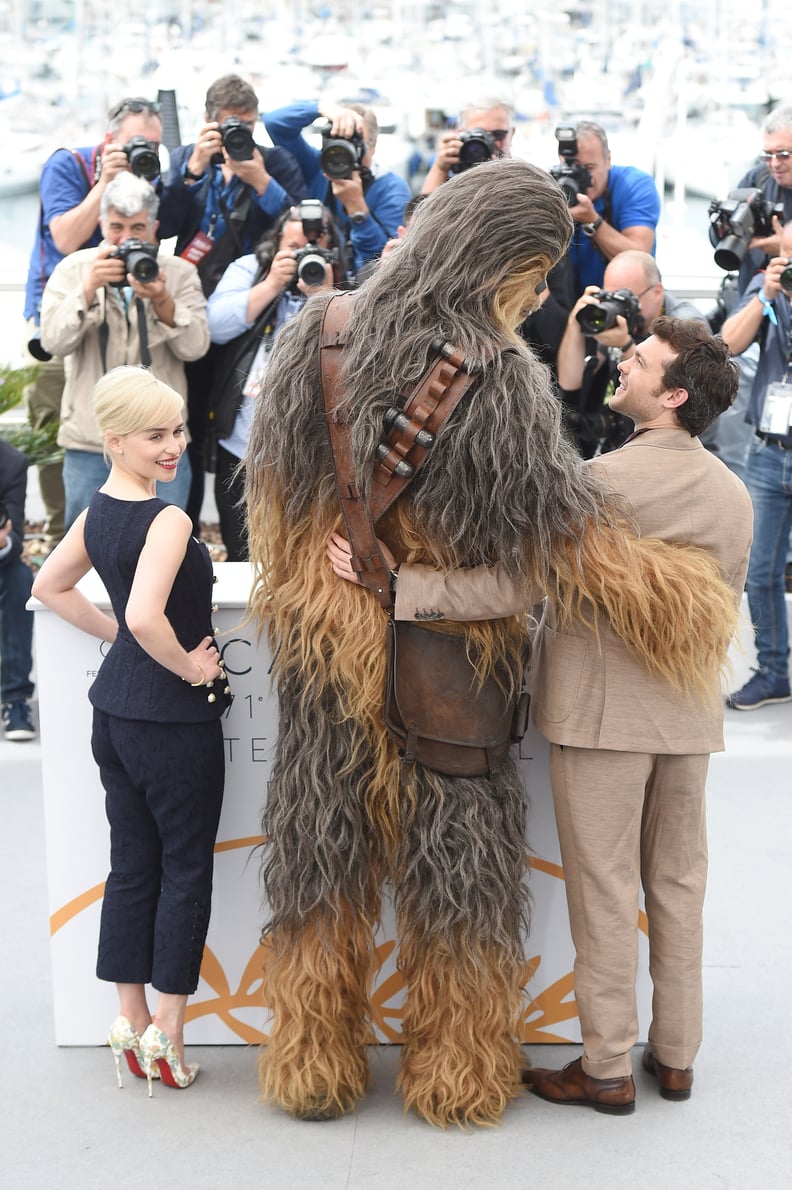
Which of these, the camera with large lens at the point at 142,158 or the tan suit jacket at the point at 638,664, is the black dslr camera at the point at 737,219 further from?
the tan suit jacket at the point at 638,664

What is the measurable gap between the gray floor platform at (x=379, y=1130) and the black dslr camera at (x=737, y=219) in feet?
8.64

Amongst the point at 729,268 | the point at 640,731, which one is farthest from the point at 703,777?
the point at 729,268

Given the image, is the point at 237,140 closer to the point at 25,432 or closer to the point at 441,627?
the point at 25,432

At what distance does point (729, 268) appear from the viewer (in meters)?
4.91

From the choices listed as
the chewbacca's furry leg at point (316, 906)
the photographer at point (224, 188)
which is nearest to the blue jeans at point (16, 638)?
the photographer at point (224, 188)

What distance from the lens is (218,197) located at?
197 inches

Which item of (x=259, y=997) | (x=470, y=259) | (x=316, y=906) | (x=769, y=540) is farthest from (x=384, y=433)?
(x=769, y=540)

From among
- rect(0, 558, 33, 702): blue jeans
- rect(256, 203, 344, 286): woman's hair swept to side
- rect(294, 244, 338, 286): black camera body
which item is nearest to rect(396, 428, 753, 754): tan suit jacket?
rect(294, 244, 338, 286): black camera body

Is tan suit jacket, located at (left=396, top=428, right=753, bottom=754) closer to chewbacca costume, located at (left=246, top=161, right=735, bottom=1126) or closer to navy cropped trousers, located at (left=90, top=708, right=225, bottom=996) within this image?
chewbacca costume, located at (left=246, top=161, right=735, bottom=1126)

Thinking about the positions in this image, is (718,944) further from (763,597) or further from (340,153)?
(340,153)

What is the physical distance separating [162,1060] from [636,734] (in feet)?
3.67

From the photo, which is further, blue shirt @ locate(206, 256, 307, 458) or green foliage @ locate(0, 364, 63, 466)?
green foliage @ locate(0, 364, 63, 466)

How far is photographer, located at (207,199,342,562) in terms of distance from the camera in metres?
4.43

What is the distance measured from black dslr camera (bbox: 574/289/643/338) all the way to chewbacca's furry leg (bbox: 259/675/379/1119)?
2170mm
